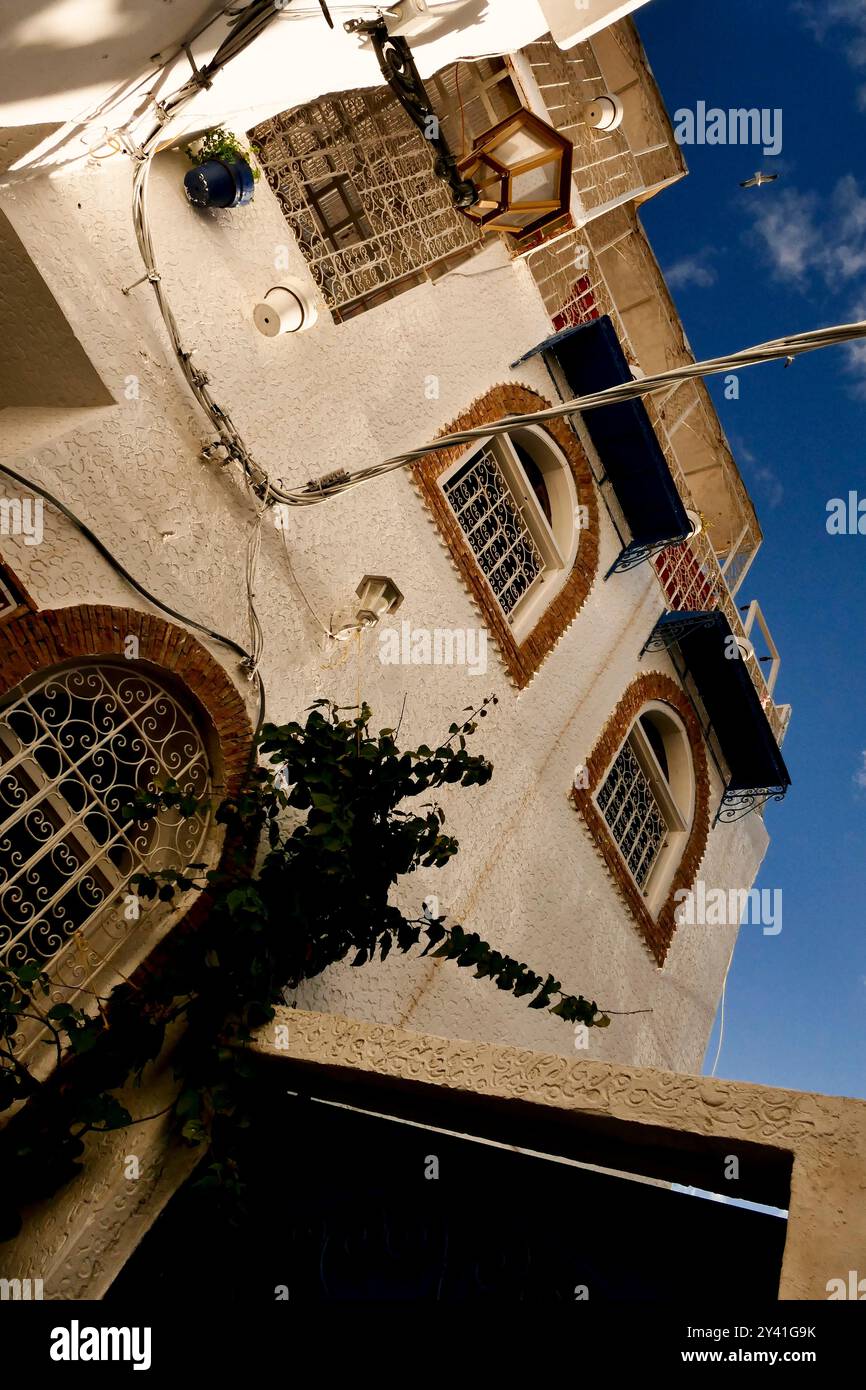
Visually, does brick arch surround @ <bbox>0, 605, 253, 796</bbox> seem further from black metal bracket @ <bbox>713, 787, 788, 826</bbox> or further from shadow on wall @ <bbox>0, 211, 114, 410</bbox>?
black metal bracket @ <bbox>713, 787, 788, 826</bbox>

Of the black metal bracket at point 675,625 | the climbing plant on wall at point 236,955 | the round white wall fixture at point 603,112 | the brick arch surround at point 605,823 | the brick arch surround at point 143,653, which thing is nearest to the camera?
the climbing plant on wall at point 236,955

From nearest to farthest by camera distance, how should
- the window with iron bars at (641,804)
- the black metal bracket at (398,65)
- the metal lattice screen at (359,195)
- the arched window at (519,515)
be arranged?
the black metal bracket at (398,65) → the metal lattice screen at (359,195) → the arched window at (519,515) → the window with iron bars at (641,804)

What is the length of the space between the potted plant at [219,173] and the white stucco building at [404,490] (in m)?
0.11

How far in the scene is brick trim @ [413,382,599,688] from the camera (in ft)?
23.4

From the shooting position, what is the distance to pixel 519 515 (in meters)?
8.36

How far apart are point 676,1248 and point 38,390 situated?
4528mm

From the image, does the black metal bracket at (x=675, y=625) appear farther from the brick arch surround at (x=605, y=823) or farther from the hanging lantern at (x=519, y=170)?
the hanging lantern at (x=519, y=170)

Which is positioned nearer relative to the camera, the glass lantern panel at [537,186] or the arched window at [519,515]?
the glass lantern panel at [537,186]

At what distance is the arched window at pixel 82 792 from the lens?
164 inches

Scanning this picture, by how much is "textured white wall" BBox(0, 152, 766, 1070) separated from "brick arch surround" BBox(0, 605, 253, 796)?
126mm

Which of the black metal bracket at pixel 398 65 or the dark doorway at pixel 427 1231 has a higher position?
the black metal bracket at pixel 398 65

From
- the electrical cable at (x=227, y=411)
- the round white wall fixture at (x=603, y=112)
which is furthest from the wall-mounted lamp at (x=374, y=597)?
the round white wall fixture at (x=603, y=112)

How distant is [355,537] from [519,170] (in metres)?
2.58

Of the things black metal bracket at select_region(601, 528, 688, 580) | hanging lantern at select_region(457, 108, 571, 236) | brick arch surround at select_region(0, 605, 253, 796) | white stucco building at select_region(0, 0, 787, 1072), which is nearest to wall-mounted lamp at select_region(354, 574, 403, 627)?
white stucco building at select_region(0, 0, 787, 1072)
